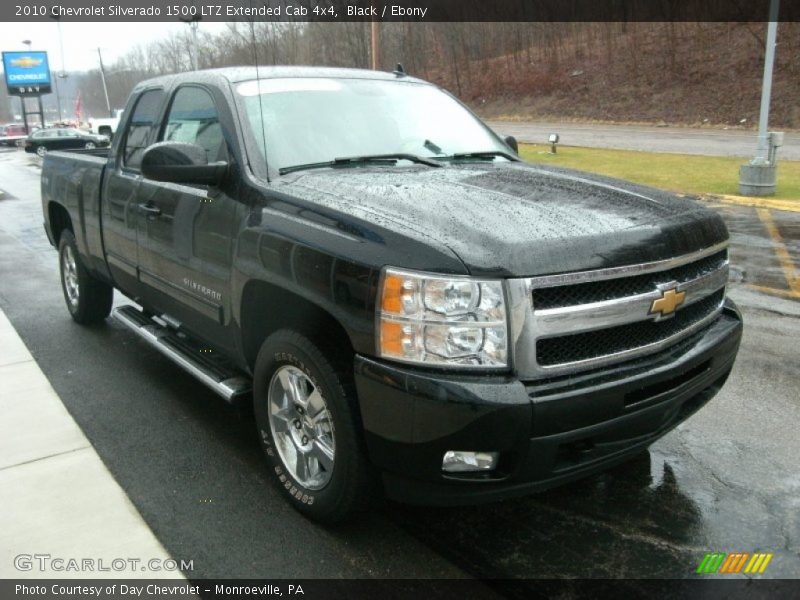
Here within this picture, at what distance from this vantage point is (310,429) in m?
3.02

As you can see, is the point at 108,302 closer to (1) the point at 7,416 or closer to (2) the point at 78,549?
Result: (1) the point at 7,416

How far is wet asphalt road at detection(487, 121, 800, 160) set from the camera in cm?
2277

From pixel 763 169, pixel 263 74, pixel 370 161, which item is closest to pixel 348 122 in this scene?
pixel 370 161

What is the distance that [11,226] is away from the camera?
1223 centimetres

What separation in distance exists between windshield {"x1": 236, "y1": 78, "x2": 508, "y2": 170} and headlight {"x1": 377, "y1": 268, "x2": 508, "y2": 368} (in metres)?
1.34

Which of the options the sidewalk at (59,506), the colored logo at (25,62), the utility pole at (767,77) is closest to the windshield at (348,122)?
the sidewalk at (59,506)

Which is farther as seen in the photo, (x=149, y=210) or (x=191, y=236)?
(x=149, y=210)

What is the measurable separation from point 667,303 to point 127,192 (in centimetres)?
341

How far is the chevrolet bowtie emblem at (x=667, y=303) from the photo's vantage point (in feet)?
8.76

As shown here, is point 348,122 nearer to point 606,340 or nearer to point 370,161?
point 370,161

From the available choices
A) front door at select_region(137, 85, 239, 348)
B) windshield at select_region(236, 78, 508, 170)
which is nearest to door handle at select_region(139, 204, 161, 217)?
front door at select_region(137, 85, 239, 348)

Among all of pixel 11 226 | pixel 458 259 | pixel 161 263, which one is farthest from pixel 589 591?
pixel 11 226

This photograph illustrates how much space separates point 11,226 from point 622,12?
165 ft

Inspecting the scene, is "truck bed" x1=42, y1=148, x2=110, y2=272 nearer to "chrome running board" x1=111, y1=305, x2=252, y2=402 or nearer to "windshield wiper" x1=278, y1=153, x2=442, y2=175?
"chrome running board" x1=111, y1=305, x2=252, y2=402
